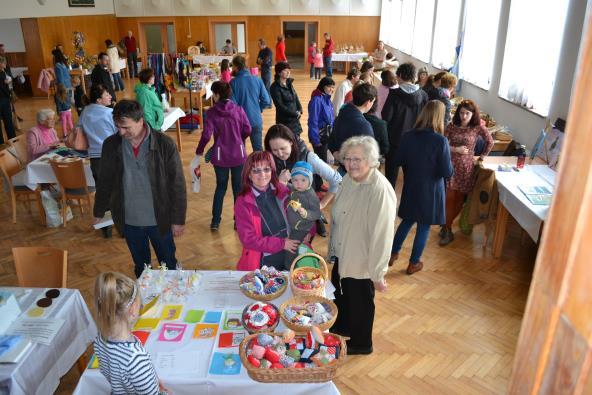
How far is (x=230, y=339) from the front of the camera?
93.1 inches

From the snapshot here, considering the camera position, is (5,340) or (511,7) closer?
(5,340)

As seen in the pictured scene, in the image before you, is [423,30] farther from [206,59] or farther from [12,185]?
[12,185]

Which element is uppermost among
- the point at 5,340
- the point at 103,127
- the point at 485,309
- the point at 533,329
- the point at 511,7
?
the point at 511,7

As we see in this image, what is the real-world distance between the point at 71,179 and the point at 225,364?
3786 millimetres

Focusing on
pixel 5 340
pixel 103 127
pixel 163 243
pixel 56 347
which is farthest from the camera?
pixel 103 127

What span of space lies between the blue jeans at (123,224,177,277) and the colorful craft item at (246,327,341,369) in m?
1.56

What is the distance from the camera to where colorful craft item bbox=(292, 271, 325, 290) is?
258 cm

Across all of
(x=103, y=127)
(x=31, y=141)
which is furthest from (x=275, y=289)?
(x=31, y=141)

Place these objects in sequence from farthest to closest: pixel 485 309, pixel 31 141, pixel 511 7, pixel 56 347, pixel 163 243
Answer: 1. pixel 511 7
2. pixel 31 141
3. pixel 485 309
4. pixel 163 243
5. pixel 56 347

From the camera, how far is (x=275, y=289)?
266 cm

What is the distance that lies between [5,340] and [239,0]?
1700 centimetres

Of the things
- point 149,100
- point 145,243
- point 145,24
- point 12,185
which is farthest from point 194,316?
point 145,24

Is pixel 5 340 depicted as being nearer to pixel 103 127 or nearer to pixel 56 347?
pixel 56 347

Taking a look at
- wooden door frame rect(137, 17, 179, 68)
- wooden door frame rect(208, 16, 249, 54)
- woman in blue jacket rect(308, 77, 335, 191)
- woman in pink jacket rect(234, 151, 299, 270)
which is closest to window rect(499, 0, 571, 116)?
woman in blue jacket rect(308, 77, 335, 191)
